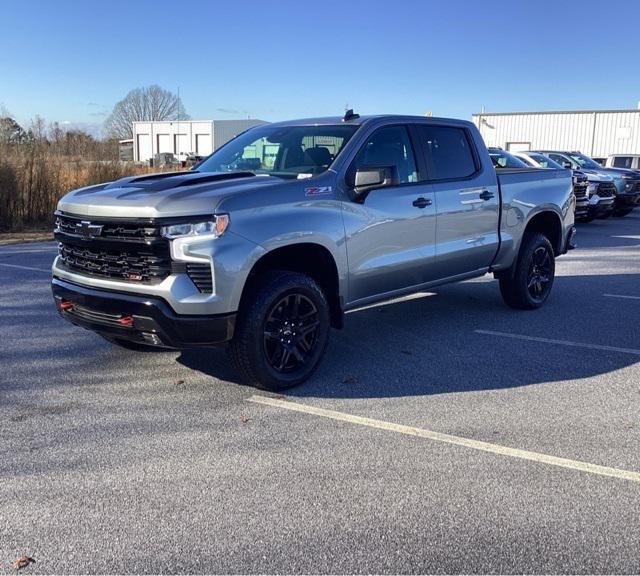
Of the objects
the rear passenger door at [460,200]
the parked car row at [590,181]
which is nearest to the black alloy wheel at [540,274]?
the rear passenger door at [460,200]

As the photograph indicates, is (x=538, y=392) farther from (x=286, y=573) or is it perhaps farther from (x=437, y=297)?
(x=437, y=297)

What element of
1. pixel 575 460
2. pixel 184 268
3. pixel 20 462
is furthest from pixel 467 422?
pixel 20 462

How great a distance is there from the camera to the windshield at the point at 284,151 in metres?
5.52

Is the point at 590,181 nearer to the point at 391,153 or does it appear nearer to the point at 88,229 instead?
the point at 391,153

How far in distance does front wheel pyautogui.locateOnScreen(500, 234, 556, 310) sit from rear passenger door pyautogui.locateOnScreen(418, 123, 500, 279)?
24.9 inches

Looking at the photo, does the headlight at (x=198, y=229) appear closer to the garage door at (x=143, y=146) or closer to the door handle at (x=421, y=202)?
the door handle at (x=421, y=202)

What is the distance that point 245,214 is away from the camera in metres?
4.57

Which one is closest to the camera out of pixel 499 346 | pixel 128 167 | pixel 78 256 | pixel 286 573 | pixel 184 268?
pixel 286 573

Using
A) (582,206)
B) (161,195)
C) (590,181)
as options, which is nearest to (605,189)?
(590,181)

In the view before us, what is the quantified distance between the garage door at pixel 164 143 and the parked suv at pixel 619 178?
4769cm

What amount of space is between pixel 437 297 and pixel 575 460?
4748 millimetres

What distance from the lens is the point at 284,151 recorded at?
19.1ft

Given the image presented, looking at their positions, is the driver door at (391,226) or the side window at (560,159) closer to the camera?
the driver door at (391,226)

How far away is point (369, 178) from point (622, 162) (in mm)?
24004
